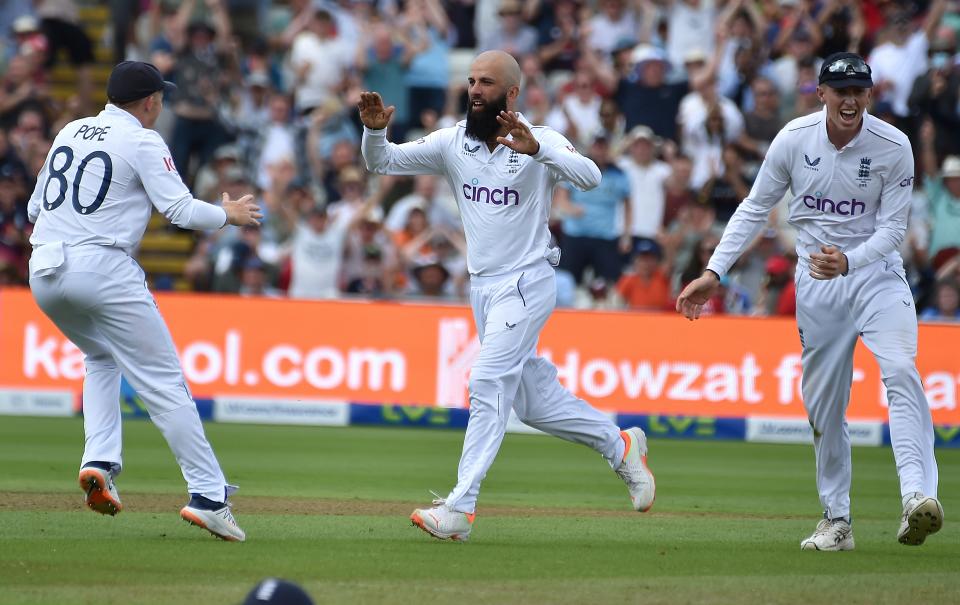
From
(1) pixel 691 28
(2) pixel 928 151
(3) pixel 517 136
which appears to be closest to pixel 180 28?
(1) pixel 691 28

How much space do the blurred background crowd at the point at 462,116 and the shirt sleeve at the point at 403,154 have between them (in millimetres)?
9110

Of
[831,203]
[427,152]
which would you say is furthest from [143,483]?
[831,203]

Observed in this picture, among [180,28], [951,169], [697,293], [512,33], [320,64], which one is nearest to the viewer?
[697,293]

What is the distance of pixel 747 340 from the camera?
56.7 feet

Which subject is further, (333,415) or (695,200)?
(695,200)

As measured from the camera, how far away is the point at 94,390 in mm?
9016

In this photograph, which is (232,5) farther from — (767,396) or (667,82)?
(767,396)

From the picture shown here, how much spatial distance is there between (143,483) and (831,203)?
221 inches

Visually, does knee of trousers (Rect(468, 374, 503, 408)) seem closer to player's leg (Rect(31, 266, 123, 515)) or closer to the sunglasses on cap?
player's leg (Rect(31, 266, 123, 515))

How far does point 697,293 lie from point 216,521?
3038 mm

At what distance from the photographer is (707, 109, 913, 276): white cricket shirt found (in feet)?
29.4

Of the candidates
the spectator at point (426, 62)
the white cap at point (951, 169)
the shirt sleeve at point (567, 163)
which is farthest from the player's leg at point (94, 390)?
the spectator at point (426, 62)

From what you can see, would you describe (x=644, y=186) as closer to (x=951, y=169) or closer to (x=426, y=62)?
(x=951, y=169)

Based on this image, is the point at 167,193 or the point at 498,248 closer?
the point at 167,193
